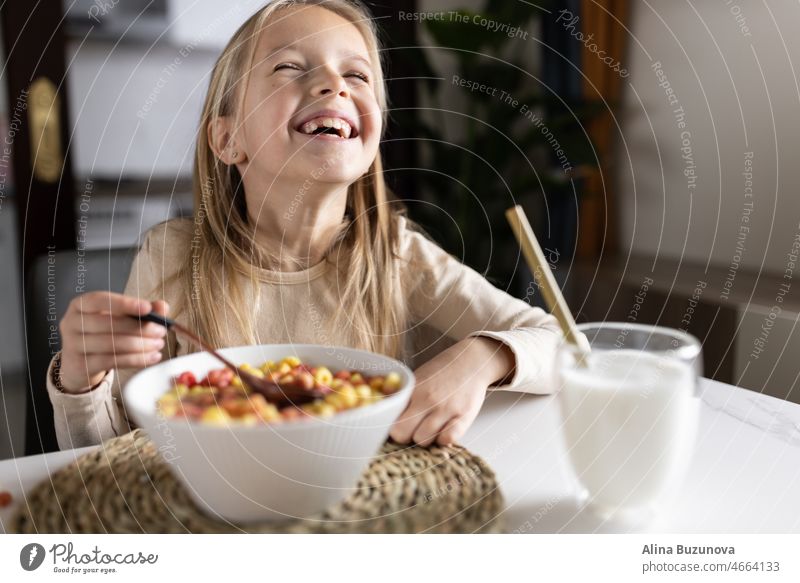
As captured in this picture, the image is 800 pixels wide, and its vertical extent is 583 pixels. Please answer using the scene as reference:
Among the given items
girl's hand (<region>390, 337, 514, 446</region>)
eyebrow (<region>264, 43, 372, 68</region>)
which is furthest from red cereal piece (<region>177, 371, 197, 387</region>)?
eyebrow (<region>264, 43, 372, 68</region>)

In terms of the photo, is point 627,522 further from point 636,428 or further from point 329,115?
point 329,115

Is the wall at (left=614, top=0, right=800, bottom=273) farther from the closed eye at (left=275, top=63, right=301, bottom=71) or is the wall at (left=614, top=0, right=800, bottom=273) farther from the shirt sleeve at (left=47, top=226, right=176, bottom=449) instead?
the shirt sleeve at (left=47, top=226, right=176, bottom=449)

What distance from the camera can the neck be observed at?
497mm

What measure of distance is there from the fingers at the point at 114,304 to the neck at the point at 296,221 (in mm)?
149

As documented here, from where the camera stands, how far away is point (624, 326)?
38 cm

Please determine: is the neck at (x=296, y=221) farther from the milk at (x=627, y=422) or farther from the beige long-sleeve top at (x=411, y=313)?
the milk at (x=627, y=422)

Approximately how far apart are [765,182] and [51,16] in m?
0.54

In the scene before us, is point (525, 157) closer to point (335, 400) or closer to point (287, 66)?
point (287, 66)

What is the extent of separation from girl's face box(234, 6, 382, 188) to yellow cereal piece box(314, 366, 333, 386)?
157mm

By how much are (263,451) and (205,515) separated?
8 centimetres

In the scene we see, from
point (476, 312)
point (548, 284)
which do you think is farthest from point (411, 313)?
point (548, 284)

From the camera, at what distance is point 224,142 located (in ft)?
1.62

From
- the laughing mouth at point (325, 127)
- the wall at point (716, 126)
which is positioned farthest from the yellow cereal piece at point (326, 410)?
the wall at point (716, 126)
